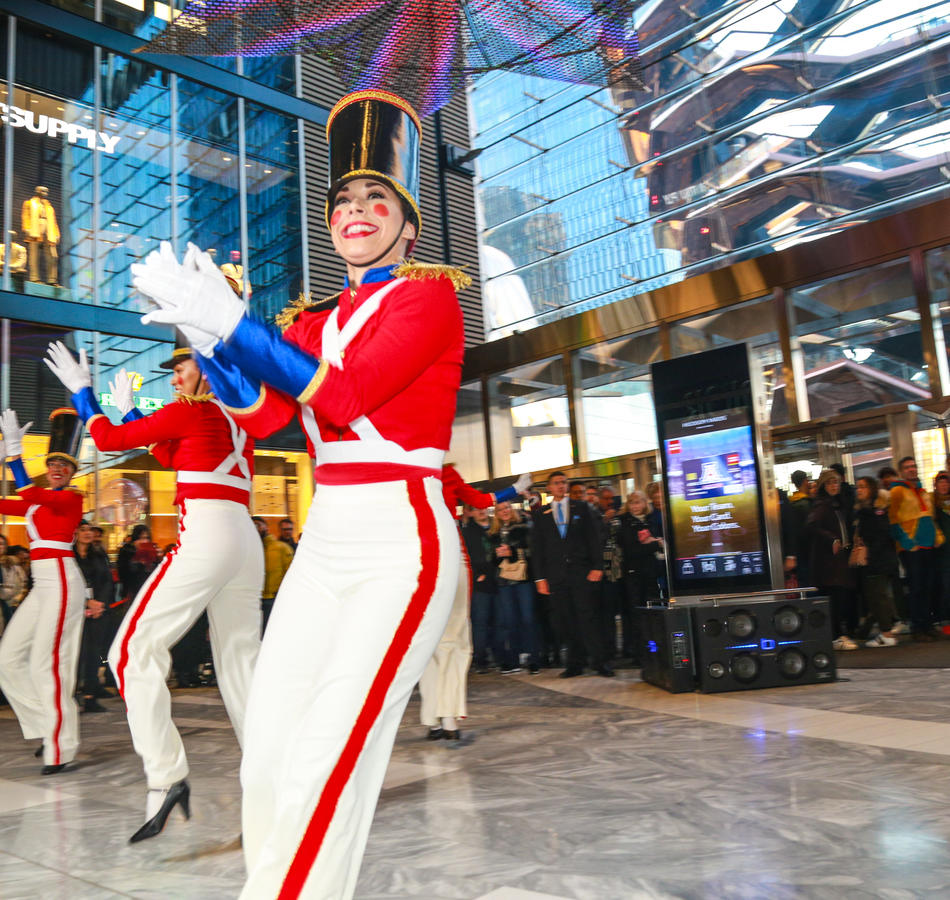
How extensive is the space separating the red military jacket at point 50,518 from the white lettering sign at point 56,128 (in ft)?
35.4

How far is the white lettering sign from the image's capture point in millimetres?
13938

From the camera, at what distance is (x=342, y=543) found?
1.84m

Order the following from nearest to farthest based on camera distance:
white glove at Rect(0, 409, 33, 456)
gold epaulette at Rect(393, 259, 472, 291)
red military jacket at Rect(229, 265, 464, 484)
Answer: red military jacket at Rect(229, 265, 464, 484) < gold epaulette at Rect(393, 259, 472, 291) < white glove at Rect(0, 409, 33, 456)

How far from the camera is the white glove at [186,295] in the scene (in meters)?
1.55

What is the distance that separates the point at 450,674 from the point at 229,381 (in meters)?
4.00

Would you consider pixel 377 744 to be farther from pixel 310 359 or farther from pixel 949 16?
pixel 949 16

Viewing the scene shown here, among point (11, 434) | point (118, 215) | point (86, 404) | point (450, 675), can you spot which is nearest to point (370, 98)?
point (86, 404)

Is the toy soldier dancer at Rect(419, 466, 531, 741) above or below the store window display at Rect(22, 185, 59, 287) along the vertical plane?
below

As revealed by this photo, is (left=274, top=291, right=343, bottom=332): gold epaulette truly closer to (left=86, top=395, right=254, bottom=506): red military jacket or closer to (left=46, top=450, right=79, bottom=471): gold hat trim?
(left=86, top=395, right=254, bottom=506): red military jacket

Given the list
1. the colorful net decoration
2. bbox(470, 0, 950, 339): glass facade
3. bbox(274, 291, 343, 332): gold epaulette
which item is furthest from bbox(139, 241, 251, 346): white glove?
bbox(470, 0, 950, 339): glass facade

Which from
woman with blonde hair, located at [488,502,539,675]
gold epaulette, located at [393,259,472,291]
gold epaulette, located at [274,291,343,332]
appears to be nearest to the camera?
gold epaulette, located at [393,259,472,291]

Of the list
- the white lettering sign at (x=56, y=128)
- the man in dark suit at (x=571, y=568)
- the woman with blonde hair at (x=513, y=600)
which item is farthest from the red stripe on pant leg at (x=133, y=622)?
the white lettering sign at (x=56, y=128)

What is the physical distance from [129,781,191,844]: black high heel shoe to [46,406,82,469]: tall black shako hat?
108 inches

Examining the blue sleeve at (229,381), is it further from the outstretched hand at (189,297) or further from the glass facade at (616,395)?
the glass facade at (616,395)
